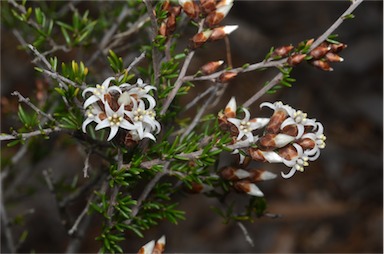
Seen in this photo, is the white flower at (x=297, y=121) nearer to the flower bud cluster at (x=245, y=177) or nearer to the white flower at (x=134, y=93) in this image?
the flower bud cluster at (x=245, y=177)

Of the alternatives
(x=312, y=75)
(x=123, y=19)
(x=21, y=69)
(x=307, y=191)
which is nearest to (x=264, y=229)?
(x=307, y=191)

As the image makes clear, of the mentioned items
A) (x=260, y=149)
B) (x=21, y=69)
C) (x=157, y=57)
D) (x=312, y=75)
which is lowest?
(x=312, y=75)

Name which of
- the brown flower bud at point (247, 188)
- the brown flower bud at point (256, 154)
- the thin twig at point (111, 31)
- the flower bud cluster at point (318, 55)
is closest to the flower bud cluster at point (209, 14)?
the flower bud cluster at point (318, 55)

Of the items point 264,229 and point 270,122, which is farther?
point 264,229

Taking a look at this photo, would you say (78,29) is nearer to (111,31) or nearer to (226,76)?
(111,31)

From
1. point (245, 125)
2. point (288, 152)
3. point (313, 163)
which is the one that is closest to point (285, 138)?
point (288, 152)

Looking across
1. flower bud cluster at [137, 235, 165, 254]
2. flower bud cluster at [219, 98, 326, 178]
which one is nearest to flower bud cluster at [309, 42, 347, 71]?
flower bud cluster at [219, 98, 326, 178]

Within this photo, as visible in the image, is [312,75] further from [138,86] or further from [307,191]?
[138,86]

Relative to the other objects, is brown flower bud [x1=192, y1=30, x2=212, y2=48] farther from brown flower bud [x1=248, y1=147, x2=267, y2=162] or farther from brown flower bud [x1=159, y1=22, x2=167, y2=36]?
brown flower bud [x1=248, y1=147, x2=267, y2=162]
